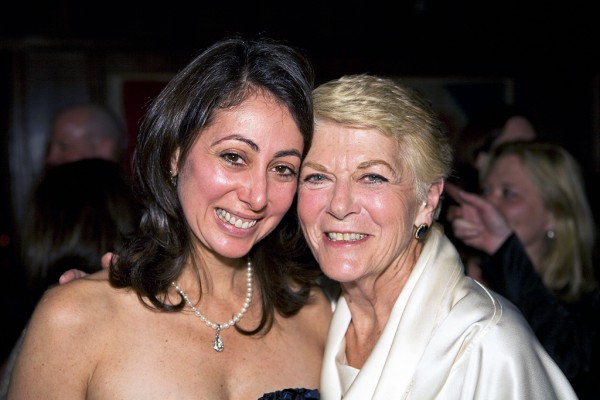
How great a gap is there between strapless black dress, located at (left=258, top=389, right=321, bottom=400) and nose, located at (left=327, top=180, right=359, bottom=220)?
1.96 feet

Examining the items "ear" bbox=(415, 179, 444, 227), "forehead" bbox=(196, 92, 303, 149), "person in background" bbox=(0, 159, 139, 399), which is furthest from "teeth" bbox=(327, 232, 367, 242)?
"person in background" bbox=(0, 159, 139, 399)

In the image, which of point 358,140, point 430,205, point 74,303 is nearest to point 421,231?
point 430,205

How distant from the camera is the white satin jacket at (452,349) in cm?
204

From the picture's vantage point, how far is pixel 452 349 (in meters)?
2.11

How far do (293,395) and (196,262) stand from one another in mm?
551

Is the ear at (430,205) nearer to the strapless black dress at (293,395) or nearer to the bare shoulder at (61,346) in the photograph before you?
the strapless black dress at (293,395)

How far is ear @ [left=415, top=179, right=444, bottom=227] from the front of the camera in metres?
2.43

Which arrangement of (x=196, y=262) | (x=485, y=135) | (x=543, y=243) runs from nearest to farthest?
(x=196, y=262) < (x=543, y=243) < (x=485, y=135)

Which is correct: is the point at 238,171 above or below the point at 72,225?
above

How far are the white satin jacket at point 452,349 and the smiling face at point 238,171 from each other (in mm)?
532

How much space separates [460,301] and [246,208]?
0.71 metres

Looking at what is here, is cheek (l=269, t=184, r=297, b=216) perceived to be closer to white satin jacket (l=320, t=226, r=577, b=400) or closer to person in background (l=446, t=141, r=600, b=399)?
white satin jacket (l=320, t=226, r=577, b=400)

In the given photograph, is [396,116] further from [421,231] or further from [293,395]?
[293,395]

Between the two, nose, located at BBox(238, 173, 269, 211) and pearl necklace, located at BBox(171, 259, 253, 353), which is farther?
pearl necklace, located at BBox(171, 259, 253, 353)
